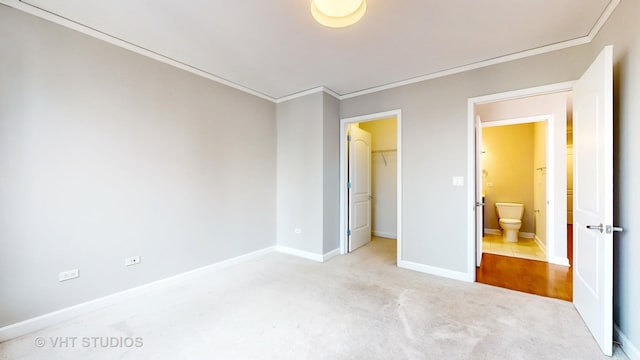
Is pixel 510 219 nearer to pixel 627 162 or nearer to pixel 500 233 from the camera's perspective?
pixel 500 233

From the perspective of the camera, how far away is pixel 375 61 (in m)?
2.89

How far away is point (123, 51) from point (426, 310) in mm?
3919

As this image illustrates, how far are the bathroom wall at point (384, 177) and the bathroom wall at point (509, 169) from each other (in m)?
2.35

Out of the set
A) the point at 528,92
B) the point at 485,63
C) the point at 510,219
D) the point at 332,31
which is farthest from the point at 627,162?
the point at 510,219

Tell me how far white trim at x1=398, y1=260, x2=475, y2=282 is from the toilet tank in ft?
9.90

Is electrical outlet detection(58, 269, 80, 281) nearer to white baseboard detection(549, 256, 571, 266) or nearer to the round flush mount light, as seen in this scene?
the round flush mount light

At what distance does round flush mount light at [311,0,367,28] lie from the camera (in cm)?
145

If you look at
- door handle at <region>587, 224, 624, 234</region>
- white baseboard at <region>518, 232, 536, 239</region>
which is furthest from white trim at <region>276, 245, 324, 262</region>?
white baseboard at <region>518, 232, 536, 239</region>

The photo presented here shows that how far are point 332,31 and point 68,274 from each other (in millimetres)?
3243

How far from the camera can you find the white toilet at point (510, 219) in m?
4.79

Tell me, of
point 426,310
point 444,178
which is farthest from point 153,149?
point 444,178

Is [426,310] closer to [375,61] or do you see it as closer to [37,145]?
[375,61]

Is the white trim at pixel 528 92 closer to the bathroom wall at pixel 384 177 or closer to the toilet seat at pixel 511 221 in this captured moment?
the bathroom wall at pixel 384 177

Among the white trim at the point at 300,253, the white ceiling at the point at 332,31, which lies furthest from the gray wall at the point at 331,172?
the white ceiling at the point at 332,31
